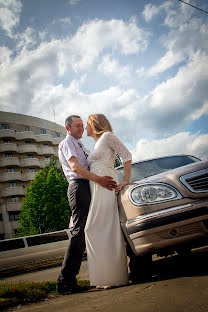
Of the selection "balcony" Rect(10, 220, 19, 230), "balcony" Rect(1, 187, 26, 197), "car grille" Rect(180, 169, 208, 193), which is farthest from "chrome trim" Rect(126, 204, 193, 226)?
"balcony" Rect(1, 187, 26, 197)

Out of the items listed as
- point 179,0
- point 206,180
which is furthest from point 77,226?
point 179,0

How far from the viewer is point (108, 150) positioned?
3121 mm

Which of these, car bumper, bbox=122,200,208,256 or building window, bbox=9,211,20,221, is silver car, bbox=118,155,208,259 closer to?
car bumper, bbox=122,200,208,256

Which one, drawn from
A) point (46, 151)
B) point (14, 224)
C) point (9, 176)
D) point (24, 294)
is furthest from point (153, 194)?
point (46, 151)

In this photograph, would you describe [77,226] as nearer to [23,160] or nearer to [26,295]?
[26,295]

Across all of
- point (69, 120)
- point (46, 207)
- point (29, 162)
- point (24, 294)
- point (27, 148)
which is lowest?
point (24, 294)

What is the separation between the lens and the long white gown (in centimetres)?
272

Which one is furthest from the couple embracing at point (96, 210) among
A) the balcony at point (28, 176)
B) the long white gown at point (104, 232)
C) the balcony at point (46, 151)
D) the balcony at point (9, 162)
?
the balcony at point (46, 151)

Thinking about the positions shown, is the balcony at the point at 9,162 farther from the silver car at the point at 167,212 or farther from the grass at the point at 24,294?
the silver car at the point at 167,212

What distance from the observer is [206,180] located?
2660 millimetres

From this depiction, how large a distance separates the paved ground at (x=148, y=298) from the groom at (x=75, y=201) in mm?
187

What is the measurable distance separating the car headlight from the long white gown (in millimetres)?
349

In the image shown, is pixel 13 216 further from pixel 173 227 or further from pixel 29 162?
pixel 173 227

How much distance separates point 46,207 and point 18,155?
1497cm
